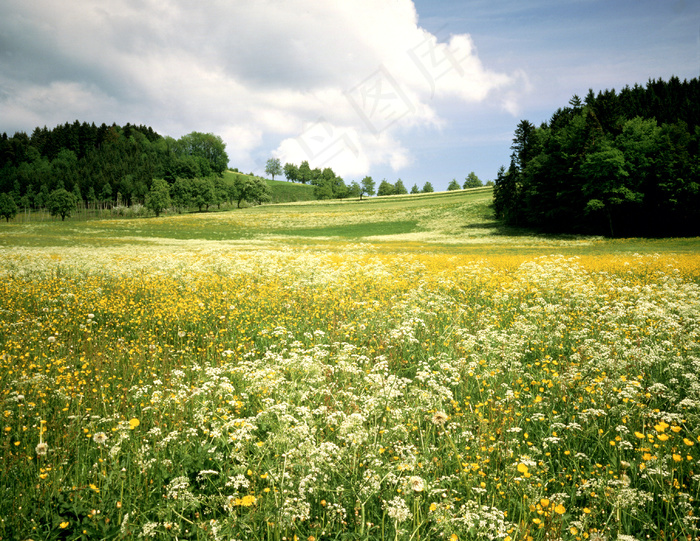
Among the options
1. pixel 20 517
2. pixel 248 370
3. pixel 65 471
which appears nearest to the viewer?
pixel 20 517

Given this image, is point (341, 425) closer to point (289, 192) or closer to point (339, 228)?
point (339, 228)

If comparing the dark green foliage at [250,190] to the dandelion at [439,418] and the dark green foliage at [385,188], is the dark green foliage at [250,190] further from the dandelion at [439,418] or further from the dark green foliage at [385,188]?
the dandelion at [439,418]

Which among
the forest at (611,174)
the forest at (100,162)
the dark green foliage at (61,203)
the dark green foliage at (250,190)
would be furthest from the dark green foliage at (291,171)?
the forest at (611,174)

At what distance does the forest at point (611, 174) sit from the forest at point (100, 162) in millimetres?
87275

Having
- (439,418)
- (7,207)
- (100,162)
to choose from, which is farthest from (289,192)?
(439,418)

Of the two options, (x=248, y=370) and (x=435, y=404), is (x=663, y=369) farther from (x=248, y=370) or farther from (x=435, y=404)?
(x=248, y=370)

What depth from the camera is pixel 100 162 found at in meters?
144

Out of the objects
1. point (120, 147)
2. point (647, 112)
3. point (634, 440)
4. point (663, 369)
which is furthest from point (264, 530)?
point (120, 147)

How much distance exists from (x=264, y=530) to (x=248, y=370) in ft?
7.25

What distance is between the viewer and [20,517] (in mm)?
2691

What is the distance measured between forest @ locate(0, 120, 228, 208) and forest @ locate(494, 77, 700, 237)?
8728 cm

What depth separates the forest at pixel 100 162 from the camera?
12119 centimetres

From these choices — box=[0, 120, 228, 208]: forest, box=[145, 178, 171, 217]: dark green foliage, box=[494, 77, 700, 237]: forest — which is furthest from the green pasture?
box=[0, 120, 228, 208]: forest

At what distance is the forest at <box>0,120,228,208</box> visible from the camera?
12119 centimetres
